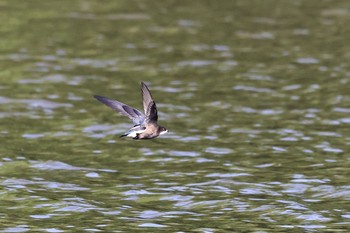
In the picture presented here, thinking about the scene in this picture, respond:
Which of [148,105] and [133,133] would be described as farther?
[133,133]

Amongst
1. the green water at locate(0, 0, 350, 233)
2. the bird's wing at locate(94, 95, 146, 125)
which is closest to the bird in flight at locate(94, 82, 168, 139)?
the bird's wing at locate(94, 95, 146, 125)

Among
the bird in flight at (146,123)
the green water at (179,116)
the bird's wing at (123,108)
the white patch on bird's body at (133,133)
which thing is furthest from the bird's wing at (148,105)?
the green water at (179,116)

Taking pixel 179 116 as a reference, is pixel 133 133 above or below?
below

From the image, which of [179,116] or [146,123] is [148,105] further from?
[179,116]

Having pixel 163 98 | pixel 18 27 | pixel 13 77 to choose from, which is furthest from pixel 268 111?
pixel 18 27

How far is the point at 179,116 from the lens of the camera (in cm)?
1688

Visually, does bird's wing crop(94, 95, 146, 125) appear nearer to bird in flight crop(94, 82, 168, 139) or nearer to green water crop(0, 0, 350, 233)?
bird in flight crop(94, 82, 168, 139)

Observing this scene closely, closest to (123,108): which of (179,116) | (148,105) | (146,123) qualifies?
(146,123)

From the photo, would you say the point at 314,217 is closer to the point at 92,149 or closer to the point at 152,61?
the point at 92,149

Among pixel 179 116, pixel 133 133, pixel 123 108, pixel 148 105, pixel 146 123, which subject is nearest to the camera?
pixel 148 105

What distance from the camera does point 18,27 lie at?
2194 cm

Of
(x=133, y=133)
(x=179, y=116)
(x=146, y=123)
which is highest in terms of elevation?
(x=179, y=116)

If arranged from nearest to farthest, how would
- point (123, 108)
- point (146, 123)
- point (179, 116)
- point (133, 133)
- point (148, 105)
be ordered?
1. point (148, 105)
2. point (133, 133)
3. point (146, 123)
4. point (123, 108)
5. point (179, 116)

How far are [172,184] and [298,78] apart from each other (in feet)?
21.0
